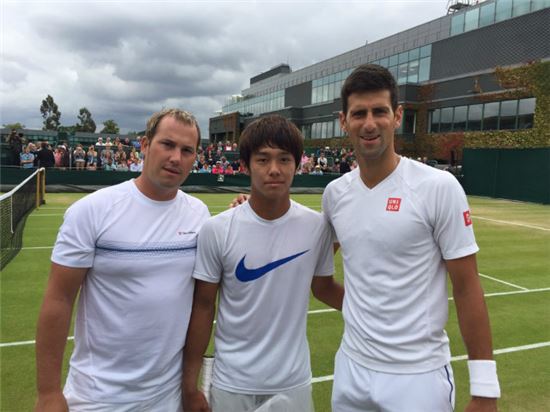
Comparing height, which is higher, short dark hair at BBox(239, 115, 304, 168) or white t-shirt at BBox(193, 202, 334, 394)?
short dark hair at BBox(239, 115, 304, 168)

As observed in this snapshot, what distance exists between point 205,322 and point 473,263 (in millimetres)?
1395

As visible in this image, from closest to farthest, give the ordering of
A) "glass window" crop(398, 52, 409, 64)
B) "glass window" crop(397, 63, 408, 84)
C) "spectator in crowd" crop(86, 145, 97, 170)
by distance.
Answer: "spectator in crowd" crop(86, 145, 97, 170), "glass window" crop(397, 63, 408, 84), "glass window" crop(398, 52, 409, 64)

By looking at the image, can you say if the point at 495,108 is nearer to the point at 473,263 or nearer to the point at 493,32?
the point at 493,32

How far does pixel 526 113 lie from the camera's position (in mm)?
30250

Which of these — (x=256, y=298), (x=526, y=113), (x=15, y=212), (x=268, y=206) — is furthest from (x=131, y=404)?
(x=526, y=113)

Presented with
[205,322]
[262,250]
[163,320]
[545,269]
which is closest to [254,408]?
[205,322]

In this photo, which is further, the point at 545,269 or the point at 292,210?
the point at 545,269

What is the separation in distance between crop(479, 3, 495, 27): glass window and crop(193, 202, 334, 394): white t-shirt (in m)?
39.3

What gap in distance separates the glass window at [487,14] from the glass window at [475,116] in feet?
22.8

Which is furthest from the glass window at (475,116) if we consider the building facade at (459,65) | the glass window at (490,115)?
the glass window at (490,115)

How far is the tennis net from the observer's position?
9.06m

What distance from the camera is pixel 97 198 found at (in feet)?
7.30

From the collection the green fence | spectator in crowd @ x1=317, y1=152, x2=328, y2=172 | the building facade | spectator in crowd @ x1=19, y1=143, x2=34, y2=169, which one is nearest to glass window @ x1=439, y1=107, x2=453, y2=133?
the building facade

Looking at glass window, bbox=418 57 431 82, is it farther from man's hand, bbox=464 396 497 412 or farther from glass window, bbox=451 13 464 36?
man's hand, bbox=464 396 497 412
